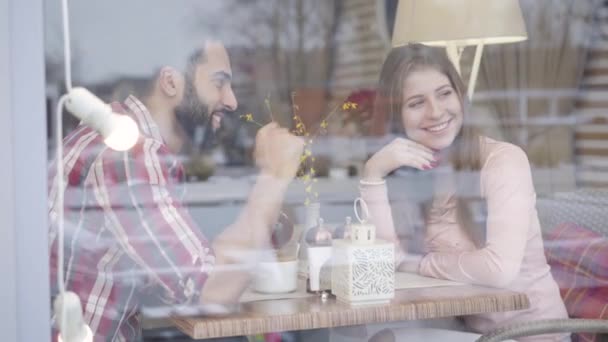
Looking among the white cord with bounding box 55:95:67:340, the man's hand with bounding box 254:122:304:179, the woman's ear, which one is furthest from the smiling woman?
the white cord with bounding box 55:95:67:340

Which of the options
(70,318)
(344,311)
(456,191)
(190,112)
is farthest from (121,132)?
(456,191)

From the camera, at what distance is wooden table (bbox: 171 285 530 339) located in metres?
1.84

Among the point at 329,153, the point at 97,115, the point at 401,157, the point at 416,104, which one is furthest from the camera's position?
A: the point at 329,153

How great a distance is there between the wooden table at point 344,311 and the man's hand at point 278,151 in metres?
0.34

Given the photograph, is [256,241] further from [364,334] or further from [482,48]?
[482,48]

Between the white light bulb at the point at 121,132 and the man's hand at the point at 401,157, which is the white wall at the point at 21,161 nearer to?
the white light bulb at the point at 121,132

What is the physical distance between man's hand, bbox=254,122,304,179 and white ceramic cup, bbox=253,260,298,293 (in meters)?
0.21

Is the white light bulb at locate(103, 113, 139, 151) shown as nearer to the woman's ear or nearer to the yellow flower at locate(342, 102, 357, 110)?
the woman's ear

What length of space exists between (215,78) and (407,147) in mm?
615

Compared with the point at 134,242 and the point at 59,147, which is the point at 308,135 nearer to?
the point at 134,242

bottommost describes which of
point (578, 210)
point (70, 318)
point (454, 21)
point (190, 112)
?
point (70, 318)

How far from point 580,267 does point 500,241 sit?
0.35m

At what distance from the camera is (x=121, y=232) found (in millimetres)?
1847

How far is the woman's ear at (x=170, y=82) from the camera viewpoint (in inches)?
86.7
